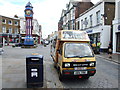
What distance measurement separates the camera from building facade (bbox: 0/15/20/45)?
1660 inches

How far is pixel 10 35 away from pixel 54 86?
144 ft

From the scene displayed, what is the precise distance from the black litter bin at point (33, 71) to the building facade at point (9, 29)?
40477 millimetres

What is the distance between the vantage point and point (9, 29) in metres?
44.9

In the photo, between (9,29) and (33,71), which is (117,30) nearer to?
(33,71)

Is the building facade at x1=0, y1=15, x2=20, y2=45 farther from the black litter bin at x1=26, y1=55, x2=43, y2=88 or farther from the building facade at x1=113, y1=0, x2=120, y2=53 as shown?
the black litter bin at x1=26, y1=55, x2=43, y2=88

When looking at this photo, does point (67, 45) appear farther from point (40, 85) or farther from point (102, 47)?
point (102, 47)

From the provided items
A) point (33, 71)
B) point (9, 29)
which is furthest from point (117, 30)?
point (9, 29)

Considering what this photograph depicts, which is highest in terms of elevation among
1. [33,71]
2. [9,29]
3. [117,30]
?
[9,29]

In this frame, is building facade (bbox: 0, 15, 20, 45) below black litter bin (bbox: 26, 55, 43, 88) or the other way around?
the other way around

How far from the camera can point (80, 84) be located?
18.2 feet

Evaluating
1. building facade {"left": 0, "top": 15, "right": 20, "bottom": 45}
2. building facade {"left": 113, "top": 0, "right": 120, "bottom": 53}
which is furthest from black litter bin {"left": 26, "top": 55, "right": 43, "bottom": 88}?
building facade {"left": 0, "top": 15, "right": 20, "bottom": 45}

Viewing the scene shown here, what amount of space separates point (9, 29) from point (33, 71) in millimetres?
44198

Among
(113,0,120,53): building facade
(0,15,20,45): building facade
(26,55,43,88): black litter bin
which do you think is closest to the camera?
(26,55,43,88): black litter bin

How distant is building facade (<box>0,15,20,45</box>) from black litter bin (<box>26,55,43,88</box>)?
1594 inches
